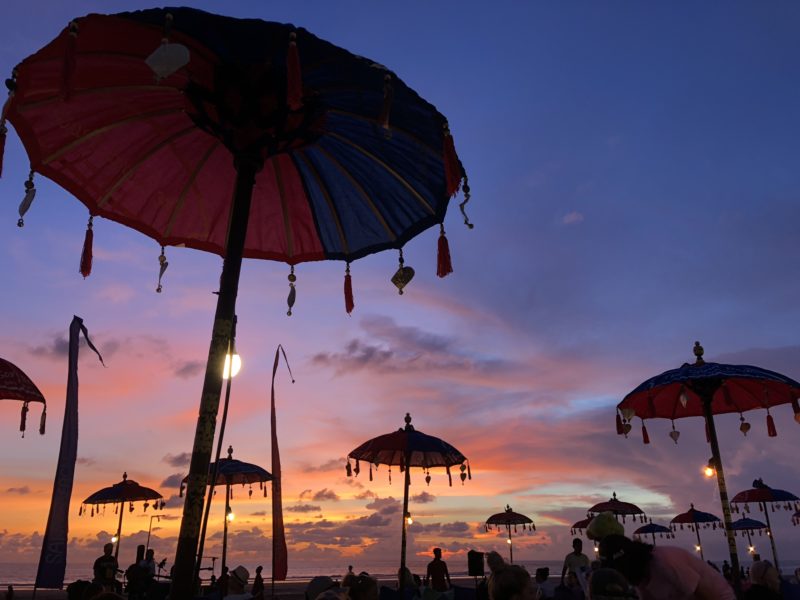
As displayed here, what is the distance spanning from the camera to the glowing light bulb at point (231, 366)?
17.6ft

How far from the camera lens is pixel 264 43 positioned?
17.5 ft

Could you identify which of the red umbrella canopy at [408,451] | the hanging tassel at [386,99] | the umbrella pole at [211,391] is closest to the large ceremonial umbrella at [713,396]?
the red umbrella canopy at [408,451]

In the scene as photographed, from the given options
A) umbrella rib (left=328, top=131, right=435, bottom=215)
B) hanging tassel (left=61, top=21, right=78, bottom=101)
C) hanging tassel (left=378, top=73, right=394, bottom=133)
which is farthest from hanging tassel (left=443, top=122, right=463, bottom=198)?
hanging tassel (left=61, top=21, right=78, bottom=101)

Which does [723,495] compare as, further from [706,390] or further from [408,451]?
[408,451]

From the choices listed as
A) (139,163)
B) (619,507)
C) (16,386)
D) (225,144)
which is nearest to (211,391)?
(225,144)

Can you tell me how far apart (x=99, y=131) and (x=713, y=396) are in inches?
484

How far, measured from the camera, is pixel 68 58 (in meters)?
4.80

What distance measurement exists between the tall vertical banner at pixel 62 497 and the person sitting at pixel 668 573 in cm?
713

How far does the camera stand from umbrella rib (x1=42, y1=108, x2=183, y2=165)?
6.70 meters

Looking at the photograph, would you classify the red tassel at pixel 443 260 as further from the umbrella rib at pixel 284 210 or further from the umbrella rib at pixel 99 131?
the umbrella rib at pixel 99 131

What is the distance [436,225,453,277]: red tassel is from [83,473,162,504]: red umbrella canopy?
1798cm

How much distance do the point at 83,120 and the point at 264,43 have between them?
8.48 feet

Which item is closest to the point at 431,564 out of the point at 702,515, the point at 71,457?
the point at 71,457

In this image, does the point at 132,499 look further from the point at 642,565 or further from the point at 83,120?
the point at 642,565
